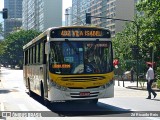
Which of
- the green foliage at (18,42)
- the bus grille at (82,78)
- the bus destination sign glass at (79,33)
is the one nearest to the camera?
the bus grille at (82,78)

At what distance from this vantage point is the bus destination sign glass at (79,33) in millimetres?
15234

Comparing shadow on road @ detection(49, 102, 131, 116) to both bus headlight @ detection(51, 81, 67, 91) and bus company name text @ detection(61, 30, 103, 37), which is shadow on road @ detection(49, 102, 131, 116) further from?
bus company name text @ detection(61, 30, 103, 37)

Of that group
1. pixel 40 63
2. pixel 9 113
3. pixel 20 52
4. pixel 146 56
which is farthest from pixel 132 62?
pixel 20 52

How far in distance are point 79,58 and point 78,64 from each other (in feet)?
0.72

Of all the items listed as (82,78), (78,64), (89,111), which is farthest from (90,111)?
(78,64)

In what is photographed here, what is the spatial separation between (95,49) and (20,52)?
113269 millimetres

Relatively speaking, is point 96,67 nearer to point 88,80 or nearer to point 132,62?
point 88,80

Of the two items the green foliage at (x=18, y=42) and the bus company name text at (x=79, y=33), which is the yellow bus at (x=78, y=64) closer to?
the bus company name text at (x=79, y=33)

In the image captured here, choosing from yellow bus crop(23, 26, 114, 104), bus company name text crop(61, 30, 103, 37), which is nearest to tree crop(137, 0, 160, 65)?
bus company name text crop(61, 30, 103, 37)

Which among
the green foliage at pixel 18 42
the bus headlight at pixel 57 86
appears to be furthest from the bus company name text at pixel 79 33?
the green foliage at pixel 18 42

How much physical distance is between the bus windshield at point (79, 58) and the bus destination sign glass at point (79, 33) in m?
0.28

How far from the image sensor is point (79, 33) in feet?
50.4

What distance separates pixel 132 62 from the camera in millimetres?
49375

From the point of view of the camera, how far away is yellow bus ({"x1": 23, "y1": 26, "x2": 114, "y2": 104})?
14.8 meters
